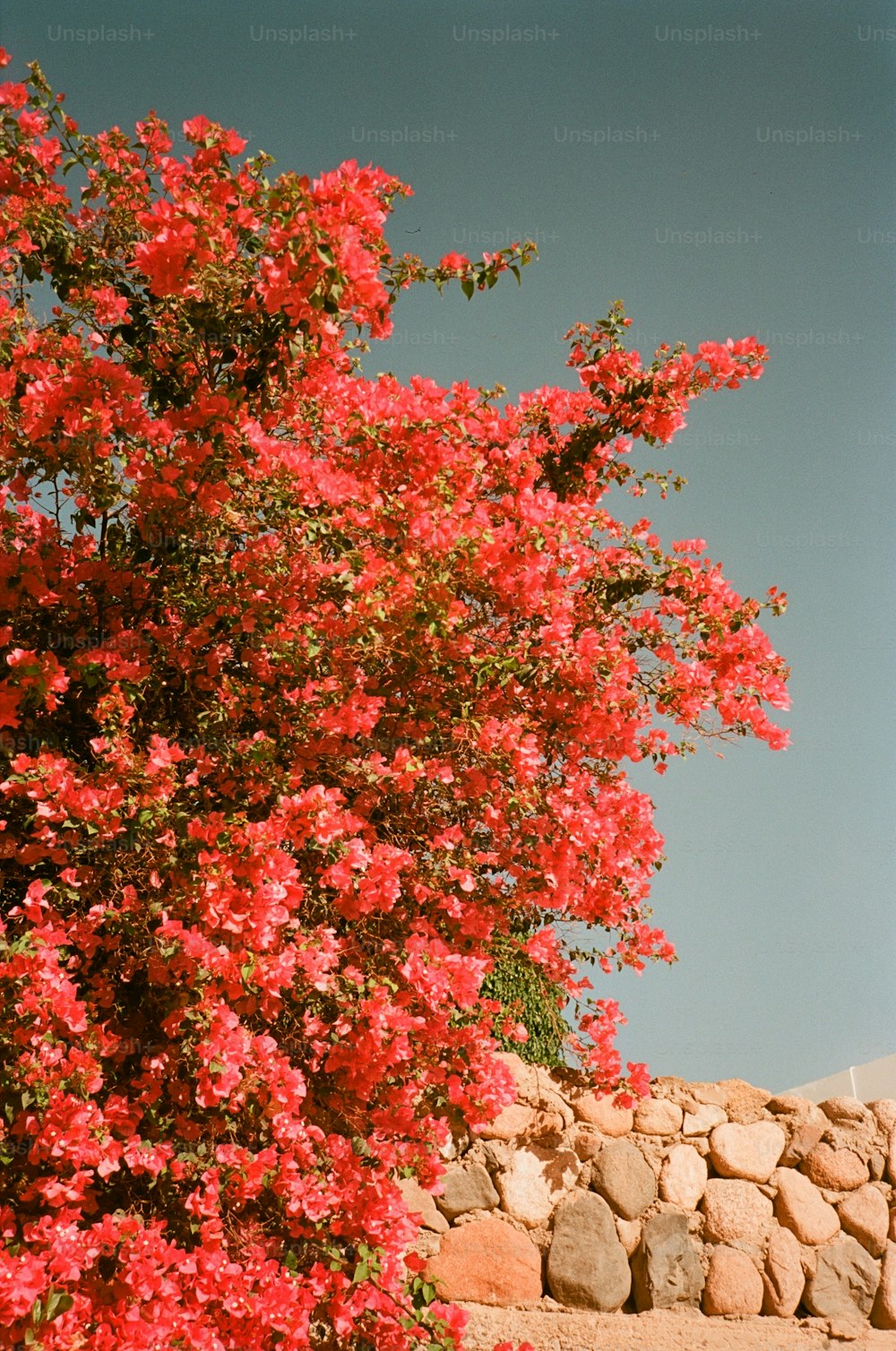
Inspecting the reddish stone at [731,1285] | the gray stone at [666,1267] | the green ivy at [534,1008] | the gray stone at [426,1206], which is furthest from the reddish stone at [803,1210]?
the gray stone at [426,1206]

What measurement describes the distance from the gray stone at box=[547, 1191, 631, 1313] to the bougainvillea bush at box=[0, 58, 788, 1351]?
1173 mm

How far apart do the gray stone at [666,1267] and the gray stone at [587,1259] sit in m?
0.07

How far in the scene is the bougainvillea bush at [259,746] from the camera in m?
2.69

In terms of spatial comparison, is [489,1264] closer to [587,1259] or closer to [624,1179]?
[587,1259]

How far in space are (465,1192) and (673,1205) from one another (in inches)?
38.6

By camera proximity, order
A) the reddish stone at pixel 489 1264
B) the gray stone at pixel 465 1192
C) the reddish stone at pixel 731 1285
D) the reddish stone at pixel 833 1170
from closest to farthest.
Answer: the reddish stone at pixel 489 1264, the gray stone at pixel 465 1192, the reddish stone at pixel 731 1285, the reddish stone at pixel 833 1170

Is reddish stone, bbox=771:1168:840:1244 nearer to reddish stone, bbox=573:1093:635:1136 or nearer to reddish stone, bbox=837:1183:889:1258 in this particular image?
reddish stone, bbox=837:1183:889:1258

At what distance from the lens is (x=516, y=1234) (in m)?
4.32

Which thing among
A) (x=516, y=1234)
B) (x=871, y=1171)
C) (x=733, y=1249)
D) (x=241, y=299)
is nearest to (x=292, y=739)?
(x=241, y=299)

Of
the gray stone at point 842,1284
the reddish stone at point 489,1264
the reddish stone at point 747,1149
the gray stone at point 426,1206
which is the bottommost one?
the gray stone at point 842,1284

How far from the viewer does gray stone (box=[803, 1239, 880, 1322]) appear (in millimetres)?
4578

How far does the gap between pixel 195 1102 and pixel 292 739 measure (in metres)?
1.08

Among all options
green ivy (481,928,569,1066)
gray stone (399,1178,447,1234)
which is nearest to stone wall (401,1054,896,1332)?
gray stone (399,1178,447,1234)

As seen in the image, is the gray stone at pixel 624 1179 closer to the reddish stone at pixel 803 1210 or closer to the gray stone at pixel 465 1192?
the gray stone at pixel 465 1192
